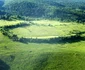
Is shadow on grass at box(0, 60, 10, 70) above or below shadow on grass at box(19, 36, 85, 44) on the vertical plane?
above

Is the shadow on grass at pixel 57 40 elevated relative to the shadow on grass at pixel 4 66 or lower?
lower

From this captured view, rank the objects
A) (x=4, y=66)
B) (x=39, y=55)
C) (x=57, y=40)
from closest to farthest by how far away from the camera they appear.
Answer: (x=4, y=66)
(x=39, y=55)
(x=57, y=40)

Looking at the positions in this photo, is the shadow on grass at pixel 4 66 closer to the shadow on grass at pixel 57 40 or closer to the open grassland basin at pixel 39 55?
the open grassland basin at pixel 39 55

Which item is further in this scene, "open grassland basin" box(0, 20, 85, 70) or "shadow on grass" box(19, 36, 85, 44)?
→ "shadow on grass" box(19, 36, 85, 44)

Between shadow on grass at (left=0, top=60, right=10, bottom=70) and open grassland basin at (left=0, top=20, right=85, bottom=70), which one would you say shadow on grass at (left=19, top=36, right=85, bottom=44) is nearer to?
open grassland basin at (left=0, top=20, right=85, bottom=70)

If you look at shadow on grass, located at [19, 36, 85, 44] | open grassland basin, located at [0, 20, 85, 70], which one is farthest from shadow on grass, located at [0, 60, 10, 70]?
shadow on grass, located at [19, 36, 85, 44]

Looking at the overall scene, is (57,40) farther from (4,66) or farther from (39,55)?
(4,66)

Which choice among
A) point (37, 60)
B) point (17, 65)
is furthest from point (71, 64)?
point (17, 65)

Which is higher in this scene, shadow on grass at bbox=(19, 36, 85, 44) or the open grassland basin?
the open grassland basin

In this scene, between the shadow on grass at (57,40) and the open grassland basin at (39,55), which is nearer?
the open grassland basin at (39,55)

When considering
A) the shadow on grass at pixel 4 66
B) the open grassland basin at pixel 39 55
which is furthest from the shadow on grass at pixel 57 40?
the shadow on grass at pixel 4 66

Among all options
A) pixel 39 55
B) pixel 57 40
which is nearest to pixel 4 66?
pixel 39 55

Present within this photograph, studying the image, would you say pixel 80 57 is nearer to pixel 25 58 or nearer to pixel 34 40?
pixel 25 58
